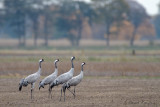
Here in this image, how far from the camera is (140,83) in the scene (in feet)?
82.9

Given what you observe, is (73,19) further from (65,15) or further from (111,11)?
(111,11)

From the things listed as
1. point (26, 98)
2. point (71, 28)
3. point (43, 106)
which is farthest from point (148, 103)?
point (71, 28)

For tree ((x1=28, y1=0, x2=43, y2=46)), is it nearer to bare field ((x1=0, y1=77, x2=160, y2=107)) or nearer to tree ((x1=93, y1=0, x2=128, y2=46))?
tree ((x1=93, y1=0, x2=128, y2=46))

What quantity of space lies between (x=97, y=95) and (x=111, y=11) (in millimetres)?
60222

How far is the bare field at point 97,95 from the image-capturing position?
17703mm

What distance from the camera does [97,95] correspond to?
2014cm

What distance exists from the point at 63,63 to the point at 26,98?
12.3 m

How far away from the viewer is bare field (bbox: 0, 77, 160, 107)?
58.1 ft

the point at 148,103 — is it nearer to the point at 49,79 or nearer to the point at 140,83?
the point at 49,79

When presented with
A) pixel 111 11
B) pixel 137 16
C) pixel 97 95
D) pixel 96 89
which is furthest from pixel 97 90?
pixel 137 16

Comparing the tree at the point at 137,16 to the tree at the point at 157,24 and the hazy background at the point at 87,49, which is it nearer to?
the hazy background at the point at 87,49

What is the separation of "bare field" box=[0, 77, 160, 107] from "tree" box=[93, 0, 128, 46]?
53.7 m

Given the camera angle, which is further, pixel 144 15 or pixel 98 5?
pixel 144 15

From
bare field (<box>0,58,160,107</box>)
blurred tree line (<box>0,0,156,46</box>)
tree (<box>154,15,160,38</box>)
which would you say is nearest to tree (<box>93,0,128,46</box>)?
blurred tree line (<box>0,0,156,46</box>)
